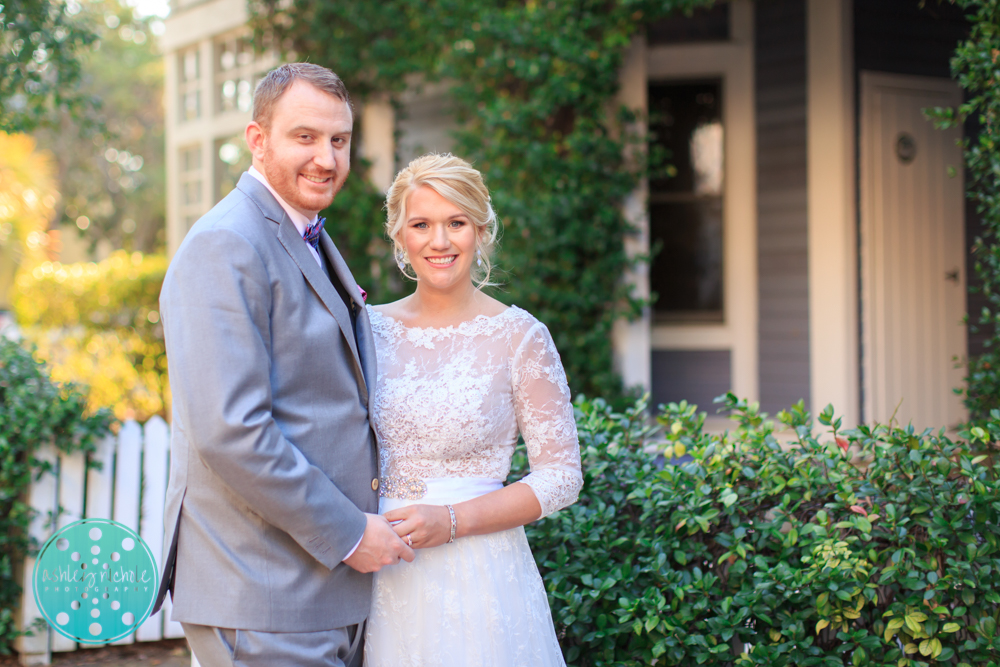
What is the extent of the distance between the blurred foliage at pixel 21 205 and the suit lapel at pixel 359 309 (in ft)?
43.7

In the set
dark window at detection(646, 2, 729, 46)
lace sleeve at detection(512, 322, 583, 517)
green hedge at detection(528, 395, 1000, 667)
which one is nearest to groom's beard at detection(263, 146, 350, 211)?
lace sleeve at detection(512, 322, 583, 517)

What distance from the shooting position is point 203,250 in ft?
5.81

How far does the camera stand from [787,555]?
2.75m

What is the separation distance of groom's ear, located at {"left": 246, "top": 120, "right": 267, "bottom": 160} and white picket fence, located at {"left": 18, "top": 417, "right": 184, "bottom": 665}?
8.01 ft

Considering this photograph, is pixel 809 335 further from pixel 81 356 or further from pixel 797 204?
pixel 81 356

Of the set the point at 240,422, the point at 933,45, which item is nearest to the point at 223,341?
the point at 240,422

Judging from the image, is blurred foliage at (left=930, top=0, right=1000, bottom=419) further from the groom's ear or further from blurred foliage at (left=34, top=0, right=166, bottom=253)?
blurred foliage at (left=34, top=0, right=166, bottom=253)

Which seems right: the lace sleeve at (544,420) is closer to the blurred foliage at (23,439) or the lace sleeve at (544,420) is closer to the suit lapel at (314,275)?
the suit lapel at (314,275)

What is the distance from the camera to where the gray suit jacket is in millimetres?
1712

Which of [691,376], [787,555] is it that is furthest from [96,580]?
[691,376]

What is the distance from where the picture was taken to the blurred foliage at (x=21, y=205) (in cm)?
1349

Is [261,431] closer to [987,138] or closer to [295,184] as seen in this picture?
[295,184]

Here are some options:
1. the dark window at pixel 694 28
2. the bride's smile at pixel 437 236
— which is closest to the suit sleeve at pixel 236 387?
the bride's smile at pixel 437 236

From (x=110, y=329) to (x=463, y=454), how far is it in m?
8.02
